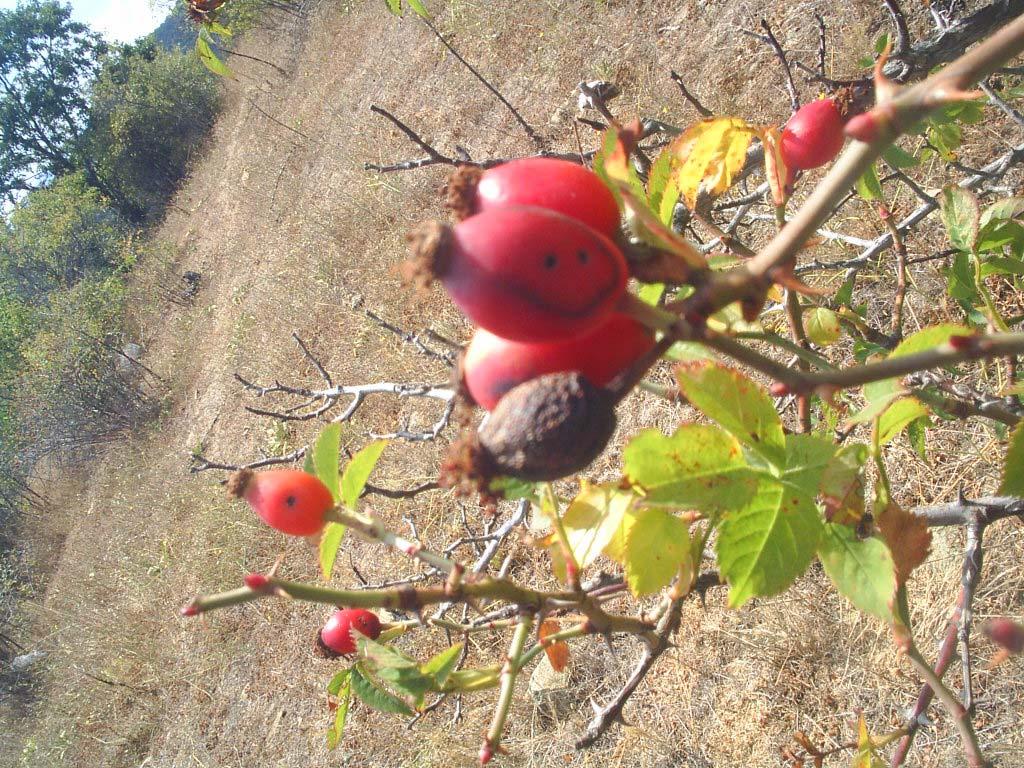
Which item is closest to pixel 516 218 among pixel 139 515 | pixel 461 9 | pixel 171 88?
pixel 461 9

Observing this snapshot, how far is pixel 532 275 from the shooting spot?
498 millimetres

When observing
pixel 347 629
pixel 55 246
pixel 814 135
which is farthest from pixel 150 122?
pixel 814 135

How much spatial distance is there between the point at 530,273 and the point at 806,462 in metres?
0.40

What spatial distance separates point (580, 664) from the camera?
3.46 metres

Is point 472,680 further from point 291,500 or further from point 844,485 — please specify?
point 844,485

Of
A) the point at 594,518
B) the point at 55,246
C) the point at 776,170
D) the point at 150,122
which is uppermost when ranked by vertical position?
the point at 150,122

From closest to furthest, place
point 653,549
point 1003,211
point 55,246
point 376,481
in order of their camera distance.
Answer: point 653,549
point 1003,211
point 376,481
point 55,246

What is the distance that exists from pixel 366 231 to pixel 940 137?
706 centimetres

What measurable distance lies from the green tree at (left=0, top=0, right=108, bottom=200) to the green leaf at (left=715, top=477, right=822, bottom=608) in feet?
99.0

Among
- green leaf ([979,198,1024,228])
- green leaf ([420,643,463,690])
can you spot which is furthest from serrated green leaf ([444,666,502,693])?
green leaf ([979,198,1024,228])

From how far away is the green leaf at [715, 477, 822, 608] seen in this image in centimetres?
71

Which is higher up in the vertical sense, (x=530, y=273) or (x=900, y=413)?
(x=900, y=413)

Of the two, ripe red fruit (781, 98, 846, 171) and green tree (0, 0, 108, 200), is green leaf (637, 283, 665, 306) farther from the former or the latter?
green tree (0, 0, 108, 200)

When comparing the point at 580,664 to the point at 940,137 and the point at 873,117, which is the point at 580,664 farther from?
the point at 873,117
